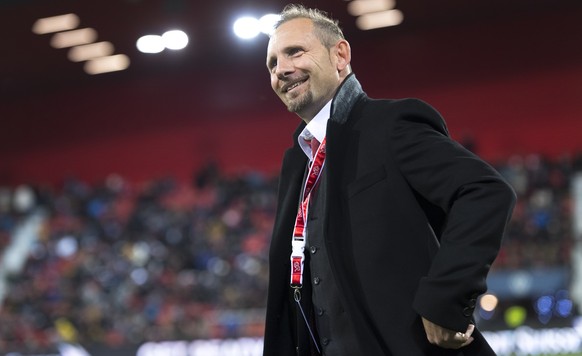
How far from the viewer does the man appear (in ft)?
6.86

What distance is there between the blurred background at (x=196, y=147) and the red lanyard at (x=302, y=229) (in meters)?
7.78

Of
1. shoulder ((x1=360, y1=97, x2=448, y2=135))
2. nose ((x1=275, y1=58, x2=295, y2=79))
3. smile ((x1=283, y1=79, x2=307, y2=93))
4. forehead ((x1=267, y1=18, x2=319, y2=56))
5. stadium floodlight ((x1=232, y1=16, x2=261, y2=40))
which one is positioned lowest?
shoulder ((x1=360, y1=97, x2=448, y2=135))

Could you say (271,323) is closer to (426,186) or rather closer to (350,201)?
(350,201)

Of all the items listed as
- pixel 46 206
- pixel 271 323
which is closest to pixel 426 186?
pixel 271 323

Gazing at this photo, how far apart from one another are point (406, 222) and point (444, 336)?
287 millimetres

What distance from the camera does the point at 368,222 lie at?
7.48 feet

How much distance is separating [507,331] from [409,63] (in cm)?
948

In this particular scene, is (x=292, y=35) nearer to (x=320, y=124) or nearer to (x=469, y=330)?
(x=320, y=124)

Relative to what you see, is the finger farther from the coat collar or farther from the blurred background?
the blurred background

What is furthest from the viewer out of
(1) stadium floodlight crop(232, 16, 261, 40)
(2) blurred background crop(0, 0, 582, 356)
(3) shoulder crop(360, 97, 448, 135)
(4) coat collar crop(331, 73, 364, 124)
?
(1) stadium floodlight crop(232, 16, 261, 40)

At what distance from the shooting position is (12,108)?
2022 centimetres

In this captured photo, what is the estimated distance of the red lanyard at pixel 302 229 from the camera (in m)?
2.47

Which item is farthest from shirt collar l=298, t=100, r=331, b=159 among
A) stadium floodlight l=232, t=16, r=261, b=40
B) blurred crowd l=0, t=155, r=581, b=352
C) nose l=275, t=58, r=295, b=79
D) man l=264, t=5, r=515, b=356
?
stadium floodlight l=232, t=16, r=261, b=40

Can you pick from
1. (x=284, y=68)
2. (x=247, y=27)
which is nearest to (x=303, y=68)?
(x=284, y=68)
